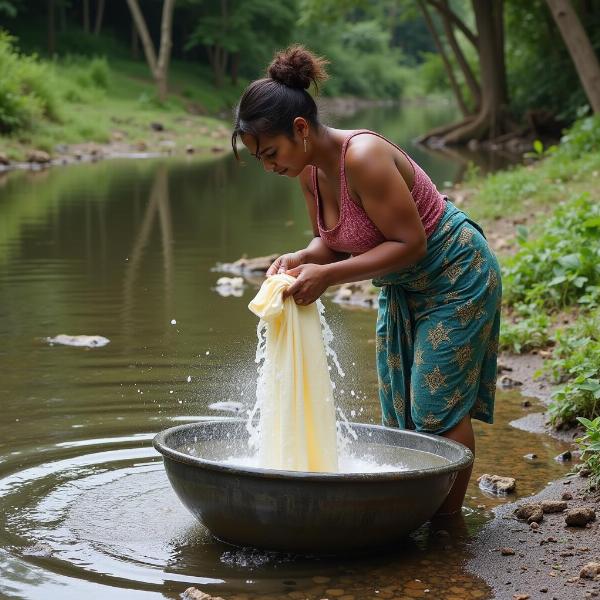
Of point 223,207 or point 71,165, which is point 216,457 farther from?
point 71,165

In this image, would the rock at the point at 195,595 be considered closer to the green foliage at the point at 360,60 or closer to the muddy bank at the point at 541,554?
the muddy bank at the point at 541,554

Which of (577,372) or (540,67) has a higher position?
(540,67)

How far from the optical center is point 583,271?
708 cm

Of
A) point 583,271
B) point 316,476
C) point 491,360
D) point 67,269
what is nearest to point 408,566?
point 316,476

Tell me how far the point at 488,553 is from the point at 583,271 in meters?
3.45

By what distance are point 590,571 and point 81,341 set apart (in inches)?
176

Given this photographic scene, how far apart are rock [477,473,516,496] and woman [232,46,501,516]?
370 mm

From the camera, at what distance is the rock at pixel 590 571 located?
366 centimetres

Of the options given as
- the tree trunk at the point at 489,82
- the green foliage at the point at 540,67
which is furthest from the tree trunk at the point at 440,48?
the green foliage at the point at 540,67

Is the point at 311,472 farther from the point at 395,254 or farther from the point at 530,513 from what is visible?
the point at 530,513

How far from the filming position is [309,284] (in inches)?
157

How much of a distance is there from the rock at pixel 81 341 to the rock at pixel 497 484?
130 inches

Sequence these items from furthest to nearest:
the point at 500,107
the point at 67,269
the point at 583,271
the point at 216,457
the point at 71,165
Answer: the point at 500,107 → the point at 71,165 → the point at 67,269 → the point at 583,271 → the point at 216,457

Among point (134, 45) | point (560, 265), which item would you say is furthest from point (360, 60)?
point (560, 265)
